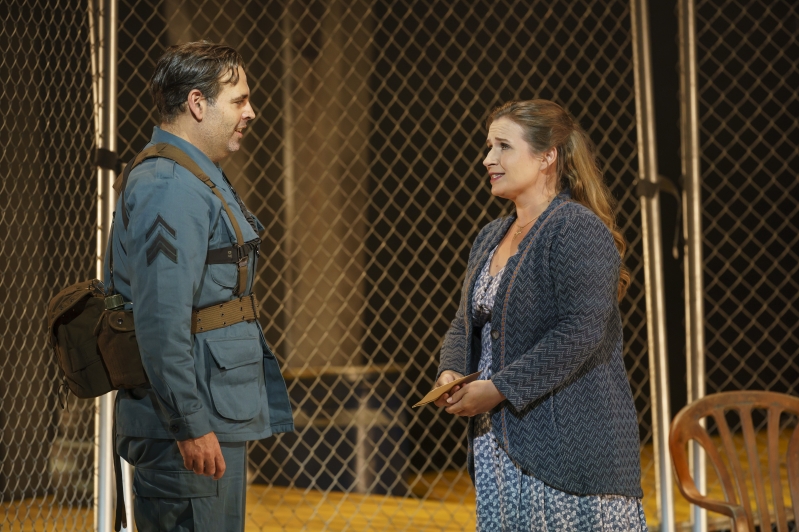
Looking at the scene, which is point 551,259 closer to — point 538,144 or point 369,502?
point 538,144

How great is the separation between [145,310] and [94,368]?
221 millimetres

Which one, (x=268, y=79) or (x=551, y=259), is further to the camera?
(x=268, y=79)

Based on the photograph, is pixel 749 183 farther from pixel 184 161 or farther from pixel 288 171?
pixel 184 161

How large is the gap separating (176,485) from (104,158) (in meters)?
1.46

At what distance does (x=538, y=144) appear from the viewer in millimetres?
1978

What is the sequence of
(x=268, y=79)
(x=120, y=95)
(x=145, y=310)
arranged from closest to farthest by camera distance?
1. (x=145, y=310)
2. (x=120, y=95)
3. (x=268, y=79)

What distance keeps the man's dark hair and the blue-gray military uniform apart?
0.23 feet

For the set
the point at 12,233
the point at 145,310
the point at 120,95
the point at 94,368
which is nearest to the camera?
the point at 145,310

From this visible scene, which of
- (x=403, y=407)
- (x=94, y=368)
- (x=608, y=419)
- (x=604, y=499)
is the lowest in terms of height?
(x=403, y=407)

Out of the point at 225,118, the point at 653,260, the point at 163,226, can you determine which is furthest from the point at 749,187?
the point at 163,226

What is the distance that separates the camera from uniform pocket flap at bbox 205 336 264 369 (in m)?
1.68

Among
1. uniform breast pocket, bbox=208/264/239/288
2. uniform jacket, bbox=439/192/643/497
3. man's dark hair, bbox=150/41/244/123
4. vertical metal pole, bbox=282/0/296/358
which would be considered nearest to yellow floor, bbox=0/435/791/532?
vertical metal pole, bbox=282/0/296/358

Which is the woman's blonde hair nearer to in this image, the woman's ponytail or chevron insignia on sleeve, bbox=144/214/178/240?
the woman's ponytail

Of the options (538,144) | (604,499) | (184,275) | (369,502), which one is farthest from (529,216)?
(369,502)
